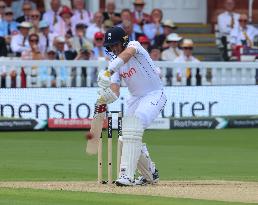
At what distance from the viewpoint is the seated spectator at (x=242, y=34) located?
25.0 m

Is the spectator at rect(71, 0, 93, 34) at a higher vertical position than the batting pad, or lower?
higher

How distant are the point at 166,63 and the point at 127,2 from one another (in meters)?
5.57

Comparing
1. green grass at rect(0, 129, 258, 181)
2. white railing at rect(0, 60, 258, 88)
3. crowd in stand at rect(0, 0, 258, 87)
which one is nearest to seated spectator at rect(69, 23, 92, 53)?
crowd in stand at rect(0, 0, 258, 87)

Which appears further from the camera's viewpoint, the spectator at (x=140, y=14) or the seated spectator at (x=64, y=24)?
the spectator at (x=140, y=14)

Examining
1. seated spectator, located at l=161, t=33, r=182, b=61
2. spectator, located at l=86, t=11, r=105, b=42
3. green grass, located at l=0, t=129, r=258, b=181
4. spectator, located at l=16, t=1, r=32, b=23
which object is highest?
spectator, located at l=16, t=1, r=32, b=23

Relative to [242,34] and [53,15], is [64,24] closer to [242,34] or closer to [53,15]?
[53,15]

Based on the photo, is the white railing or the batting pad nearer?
the batting pad

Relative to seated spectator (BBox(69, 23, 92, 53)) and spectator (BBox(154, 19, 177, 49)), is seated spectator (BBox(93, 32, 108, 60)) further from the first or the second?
spectator (BBox(154, 19, 177, 49))

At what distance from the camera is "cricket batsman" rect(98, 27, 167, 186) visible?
11.9 meters

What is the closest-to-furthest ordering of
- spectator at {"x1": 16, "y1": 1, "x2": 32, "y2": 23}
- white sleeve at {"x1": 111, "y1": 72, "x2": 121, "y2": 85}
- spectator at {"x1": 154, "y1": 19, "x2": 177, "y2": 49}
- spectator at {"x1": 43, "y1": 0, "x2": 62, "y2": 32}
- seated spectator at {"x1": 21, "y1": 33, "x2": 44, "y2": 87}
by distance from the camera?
white sleeve at {"x1": 111, "y1": 72, "x2": 121, "y2": 85} → seated spectator at {"x1": 21, "y1": 33, "x2": 44, "y2": 87} → spectator at {"x1": 16, "y1": 1, "x2": 32, "y2": 23} → spectator at {"x1": 43, "y1": 0, "x2": 62, "y2": 32} → spectator at {"x1": 154, "y1": 19, "x2": 177, "y2": 49}

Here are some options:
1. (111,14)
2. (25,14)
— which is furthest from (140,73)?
(111,14)

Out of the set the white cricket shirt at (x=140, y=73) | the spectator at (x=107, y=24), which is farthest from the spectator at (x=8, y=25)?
the white cricket shirt at (x=140, y=73)

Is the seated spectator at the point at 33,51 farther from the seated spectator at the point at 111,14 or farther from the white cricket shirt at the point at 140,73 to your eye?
the white cricket shirt at the point at 140,73

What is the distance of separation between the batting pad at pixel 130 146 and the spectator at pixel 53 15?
11954mm
